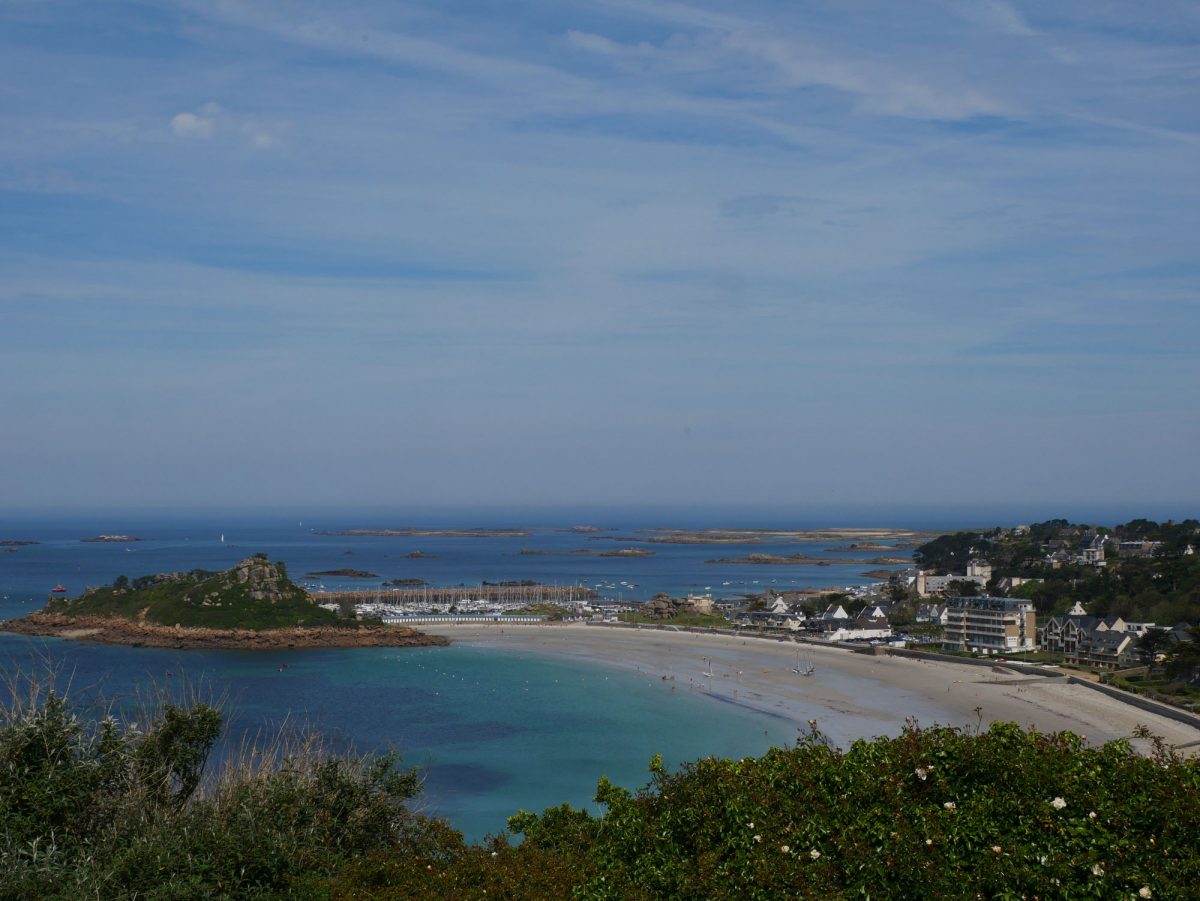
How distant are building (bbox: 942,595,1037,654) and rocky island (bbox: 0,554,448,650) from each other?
22941mm

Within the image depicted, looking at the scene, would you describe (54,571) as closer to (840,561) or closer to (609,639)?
(609,639)

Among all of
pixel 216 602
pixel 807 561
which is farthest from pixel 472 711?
pixel 807 561

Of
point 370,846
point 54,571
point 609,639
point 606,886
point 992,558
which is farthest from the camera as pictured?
point 54,571

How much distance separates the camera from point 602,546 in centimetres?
13950

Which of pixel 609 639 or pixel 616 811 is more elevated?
pixel 616 811

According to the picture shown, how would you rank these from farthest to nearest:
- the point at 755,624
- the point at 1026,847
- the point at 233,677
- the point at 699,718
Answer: the point at 755,624, the point at 233,677, the point at 699,718, the point at 1026,847

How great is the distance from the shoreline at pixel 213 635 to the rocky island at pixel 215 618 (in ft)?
0.15

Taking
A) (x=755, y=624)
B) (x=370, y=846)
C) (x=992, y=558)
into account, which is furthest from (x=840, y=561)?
(x=370, y=846)

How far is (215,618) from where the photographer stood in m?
47.4

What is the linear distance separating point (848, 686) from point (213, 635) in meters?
28.8

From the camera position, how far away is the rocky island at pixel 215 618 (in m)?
45.8

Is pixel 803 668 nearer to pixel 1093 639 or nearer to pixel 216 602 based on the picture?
pixel 1093 639

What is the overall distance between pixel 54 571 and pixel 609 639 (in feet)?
196

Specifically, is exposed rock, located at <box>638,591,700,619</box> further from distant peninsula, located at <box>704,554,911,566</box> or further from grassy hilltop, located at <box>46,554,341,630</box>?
distant peninsula, located at <box>704,554,911,566</box>
